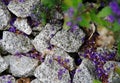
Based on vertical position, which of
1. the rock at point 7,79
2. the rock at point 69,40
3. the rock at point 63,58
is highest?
the rock at point 69,40

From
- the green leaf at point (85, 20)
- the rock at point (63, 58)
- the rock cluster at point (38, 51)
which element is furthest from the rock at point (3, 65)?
the green leaf at point (85, 20)

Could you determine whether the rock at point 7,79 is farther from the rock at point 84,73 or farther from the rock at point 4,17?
the rock at point 84,73

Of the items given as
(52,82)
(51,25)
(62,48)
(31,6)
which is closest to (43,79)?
(52,82)

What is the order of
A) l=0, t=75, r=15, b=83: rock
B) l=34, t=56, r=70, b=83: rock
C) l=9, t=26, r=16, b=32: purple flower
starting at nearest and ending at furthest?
l=34, t=56, r=70, b=83: rock
l=0, t=75, r=15, b=83: rock
l=9, t=26, r=16, b=32: purple flower

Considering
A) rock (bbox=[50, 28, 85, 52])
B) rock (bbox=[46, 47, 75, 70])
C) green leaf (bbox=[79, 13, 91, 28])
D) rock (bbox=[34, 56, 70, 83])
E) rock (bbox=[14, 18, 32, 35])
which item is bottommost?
rock (bbox=[34, 56, 70, 83])

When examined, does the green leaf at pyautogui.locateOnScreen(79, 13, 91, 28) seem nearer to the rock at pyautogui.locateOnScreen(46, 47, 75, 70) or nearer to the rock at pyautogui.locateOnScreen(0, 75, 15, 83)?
the rock at pyautogui.locateOnScreen(46, 47, 75, 70)

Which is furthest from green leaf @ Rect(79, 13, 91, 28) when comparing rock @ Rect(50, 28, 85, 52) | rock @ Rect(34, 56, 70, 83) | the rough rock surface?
the rough rock surface

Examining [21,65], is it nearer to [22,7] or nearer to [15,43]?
[15,43]
